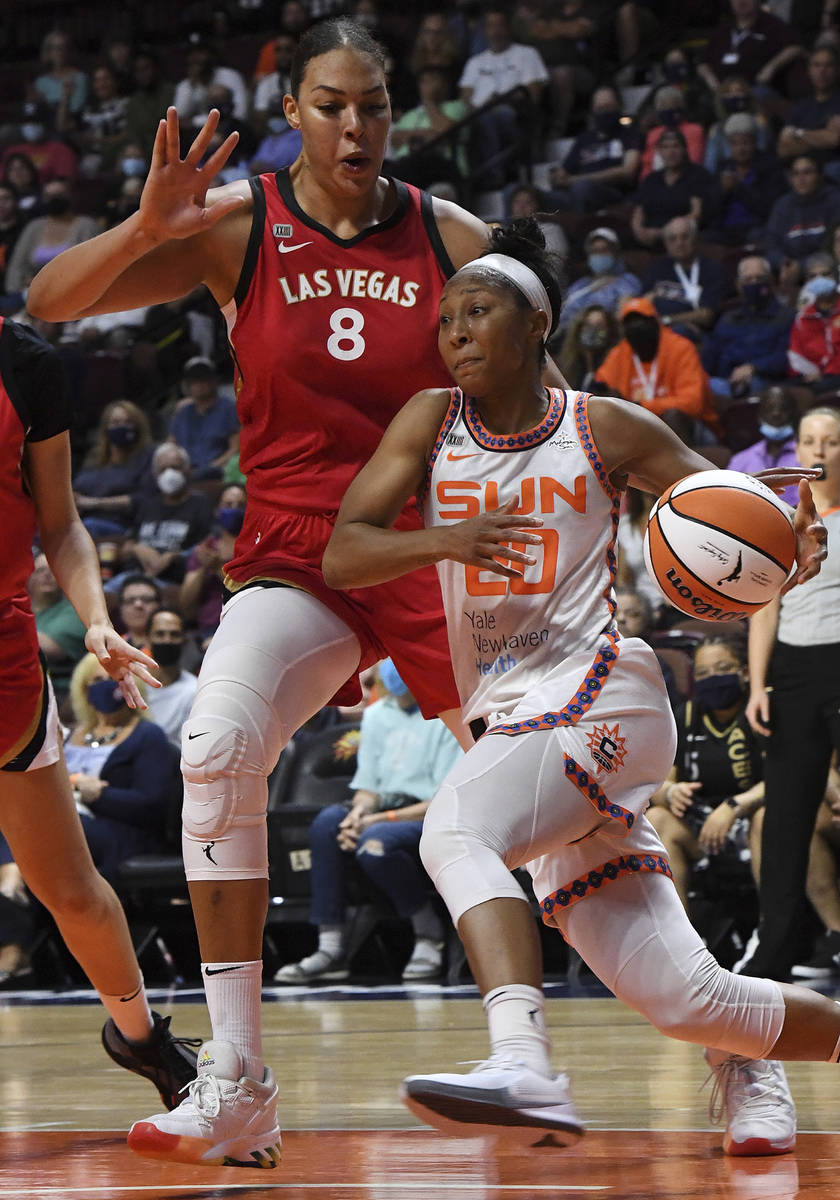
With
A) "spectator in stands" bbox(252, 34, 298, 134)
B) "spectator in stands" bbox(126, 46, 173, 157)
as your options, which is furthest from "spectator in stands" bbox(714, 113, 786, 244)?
"spectator in stands" bbox(126, 46, 173, 157)

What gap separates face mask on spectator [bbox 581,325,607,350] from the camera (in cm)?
1022

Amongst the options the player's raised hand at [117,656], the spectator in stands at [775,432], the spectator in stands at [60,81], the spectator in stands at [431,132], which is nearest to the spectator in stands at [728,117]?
the spectator in stands at [431,132]

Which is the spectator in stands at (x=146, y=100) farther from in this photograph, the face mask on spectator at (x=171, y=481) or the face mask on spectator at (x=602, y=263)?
the face mask on spectator at (x=602, y=263)

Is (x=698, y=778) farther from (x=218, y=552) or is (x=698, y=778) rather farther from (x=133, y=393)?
(x=133, y=393)

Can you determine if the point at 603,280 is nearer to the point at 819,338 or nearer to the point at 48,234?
the point at 819,338

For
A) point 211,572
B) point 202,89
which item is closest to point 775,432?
point 211,572

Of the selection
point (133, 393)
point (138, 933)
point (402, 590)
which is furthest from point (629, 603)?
point (133, 393)

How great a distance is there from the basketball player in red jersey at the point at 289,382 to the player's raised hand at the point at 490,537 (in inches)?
23.5

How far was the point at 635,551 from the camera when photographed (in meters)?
8.73

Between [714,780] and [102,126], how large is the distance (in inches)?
434

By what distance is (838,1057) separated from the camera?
3.61 m

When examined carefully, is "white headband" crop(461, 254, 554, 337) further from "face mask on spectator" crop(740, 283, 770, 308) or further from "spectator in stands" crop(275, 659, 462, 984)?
"face mask on spectator" crop(740, 283, 770, 308)

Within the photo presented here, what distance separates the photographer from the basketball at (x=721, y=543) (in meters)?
3.21

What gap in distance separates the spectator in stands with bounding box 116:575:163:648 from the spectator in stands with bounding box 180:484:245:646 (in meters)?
0.83
